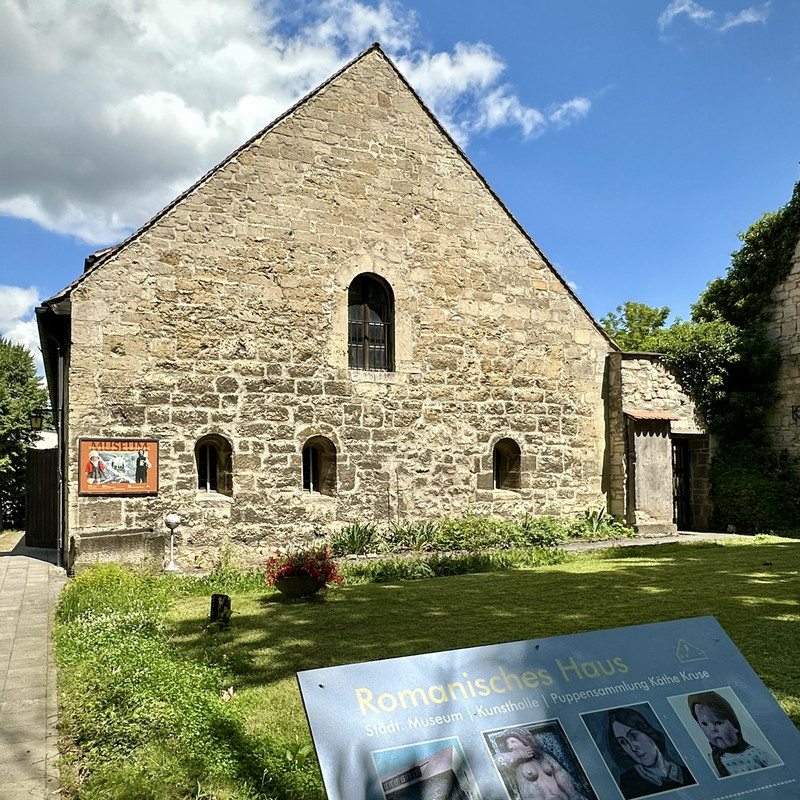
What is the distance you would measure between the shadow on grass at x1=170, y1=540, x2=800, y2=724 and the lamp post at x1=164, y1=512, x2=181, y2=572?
1.96 meters

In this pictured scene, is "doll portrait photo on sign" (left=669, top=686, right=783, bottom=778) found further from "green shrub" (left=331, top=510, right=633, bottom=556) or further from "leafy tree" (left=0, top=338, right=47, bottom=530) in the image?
"leafy tree" (left=0, top=338, right=47, bottom=530)

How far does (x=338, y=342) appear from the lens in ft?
41.4

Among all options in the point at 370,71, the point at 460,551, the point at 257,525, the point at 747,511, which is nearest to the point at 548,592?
the point at 460,551

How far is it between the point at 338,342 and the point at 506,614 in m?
6.24

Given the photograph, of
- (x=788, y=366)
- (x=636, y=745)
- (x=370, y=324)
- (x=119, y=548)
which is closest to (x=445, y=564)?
(x=370, y=324)

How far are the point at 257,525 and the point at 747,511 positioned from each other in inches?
420

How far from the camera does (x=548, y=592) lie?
9.13 metres

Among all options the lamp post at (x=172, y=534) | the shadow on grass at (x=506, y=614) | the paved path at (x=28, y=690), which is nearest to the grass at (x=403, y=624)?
the shadow on grass at (x=506, y=614)

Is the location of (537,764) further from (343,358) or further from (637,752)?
(343,358)

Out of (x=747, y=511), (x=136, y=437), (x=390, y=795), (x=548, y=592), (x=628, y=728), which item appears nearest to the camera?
(x=390, y=795)

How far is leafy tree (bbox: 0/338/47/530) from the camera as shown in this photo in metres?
22.7

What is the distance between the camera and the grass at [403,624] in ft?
13.7

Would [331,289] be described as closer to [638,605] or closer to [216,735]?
[638,605]

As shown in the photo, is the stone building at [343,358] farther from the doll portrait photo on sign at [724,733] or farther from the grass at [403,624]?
the doll portrait photo on sign at [724,733]
